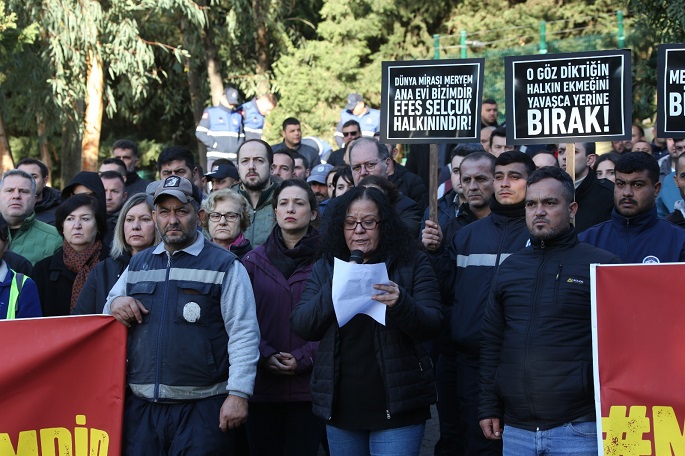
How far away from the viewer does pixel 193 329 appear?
20.5 feet

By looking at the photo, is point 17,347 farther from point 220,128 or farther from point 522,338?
point 220,128

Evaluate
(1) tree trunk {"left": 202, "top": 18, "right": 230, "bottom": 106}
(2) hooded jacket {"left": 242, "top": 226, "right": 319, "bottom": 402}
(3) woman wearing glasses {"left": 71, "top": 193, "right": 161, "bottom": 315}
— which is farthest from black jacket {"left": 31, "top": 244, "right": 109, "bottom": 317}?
(1) tree trunk {"left": 202, "top": 18, "right": 230, "bottom": 106}

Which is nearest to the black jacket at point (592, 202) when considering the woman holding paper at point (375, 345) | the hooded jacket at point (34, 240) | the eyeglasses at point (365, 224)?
the woman holding paper at point (375, 345)

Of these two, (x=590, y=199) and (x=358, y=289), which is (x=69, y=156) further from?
(x=358, y=289)

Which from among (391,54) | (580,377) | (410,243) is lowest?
(580,377)

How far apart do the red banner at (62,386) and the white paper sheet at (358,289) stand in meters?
1.24

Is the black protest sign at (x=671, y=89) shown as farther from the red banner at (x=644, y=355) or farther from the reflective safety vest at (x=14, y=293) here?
the reflective safety vest at (x=14, y=293)

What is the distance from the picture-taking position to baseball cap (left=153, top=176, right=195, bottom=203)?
6.43 metres

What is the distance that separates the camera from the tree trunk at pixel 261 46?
1097 inches

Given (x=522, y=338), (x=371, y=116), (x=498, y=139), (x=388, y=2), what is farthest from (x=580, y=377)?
(x=388, y=2)

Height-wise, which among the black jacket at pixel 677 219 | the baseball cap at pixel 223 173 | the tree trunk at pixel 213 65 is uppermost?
the tree trunk at pixel 213 65

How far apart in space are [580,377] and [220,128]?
1135 centimetres

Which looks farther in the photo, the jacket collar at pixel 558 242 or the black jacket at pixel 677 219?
the black jacket at pixel 677 219

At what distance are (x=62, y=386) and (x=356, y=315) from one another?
5.52ft
